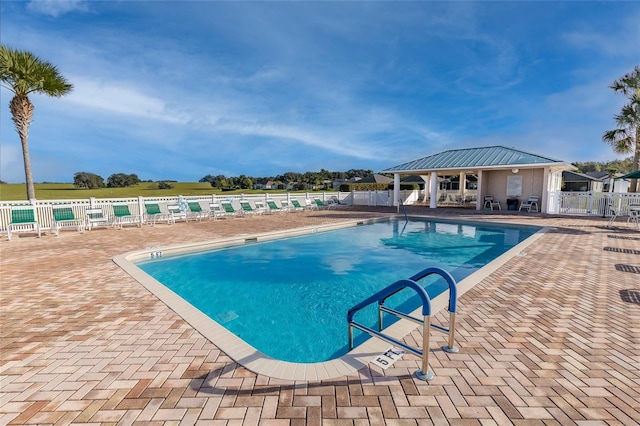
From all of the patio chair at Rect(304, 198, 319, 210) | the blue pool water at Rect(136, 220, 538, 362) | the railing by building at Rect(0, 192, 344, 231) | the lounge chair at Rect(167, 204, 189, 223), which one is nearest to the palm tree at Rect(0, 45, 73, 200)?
the railing by building at Rect(0, 192, 344, 231)

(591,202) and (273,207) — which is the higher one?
(591,202)

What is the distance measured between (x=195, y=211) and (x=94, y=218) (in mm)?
4026

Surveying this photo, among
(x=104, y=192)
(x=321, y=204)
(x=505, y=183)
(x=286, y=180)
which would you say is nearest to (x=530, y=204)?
(x=505, y=183)

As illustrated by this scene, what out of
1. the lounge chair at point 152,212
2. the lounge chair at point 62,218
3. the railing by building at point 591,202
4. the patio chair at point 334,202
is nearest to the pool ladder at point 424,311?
the lounge chair at point 62,218

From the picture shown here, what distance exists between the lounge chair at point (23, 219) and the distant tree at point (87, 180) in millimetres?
45178

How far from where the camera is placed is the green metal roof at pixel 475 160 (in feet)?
52.9

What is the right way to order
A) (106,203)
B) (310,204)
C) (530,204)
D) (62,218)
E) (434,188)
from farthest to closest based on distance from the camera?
1. (310,204)
2. (434,188)
3. (530,204)
4. (106,203)
5. (62,218)

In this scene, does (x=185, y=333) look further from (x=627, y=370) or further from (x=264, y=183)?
(x=264, y=183)

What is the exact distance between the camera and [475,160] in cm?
1800

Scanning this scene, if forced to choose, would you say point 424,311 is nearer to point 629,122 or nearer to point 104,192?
point 629,122

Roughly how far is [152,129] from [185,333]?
1607 inches

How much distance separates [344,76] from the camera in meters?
25.2

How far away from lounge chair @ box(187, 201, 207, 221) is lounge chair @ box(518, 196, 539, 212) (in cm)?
1782

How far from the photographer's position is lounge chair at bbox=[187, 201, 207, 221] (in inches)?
559
